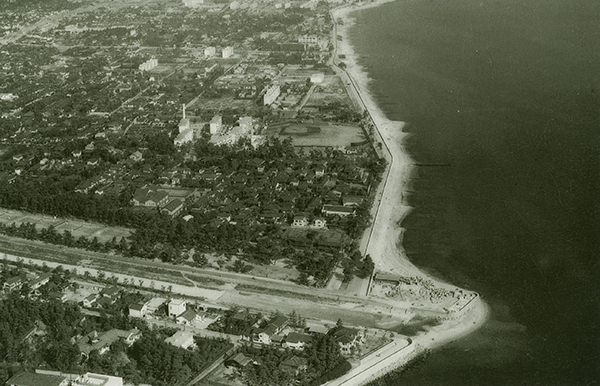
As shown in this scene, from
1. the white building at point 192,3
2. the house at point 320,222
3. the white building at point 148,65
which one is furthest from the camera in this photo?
the white building at point 192,3

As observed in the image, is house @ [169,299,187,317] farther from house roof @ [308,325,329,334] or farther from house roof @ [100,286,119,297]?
house roof @ [308,325,329,334]

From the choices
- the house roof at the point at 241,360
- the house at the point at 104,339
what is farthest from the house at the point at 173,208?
the house roof at the point at 241,360

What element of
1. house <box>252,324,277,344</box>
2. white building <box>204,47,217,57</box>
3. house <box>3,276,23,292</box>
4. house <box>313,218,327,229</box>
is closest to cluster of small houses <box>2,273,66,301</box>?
house <box>3,276,23,292</box>

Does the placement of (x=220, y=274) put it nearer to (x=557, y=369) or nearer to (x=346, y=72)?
(x=557, y=369)

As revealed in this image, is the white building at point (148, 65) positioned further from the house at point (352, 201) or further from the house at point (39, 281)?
the house at point (39, 281)

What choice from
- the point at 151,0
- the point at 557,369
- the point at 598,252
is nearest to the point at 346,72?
the point at 598,252

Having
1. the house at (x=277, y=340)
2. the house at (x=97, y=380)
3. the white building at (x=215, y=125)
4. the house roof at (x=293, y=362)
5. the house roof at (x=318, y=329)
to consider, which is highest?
the house at (x=97, y=380)

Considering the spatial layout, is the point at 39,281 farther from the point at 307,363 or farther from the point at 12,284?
the point at 307,363
